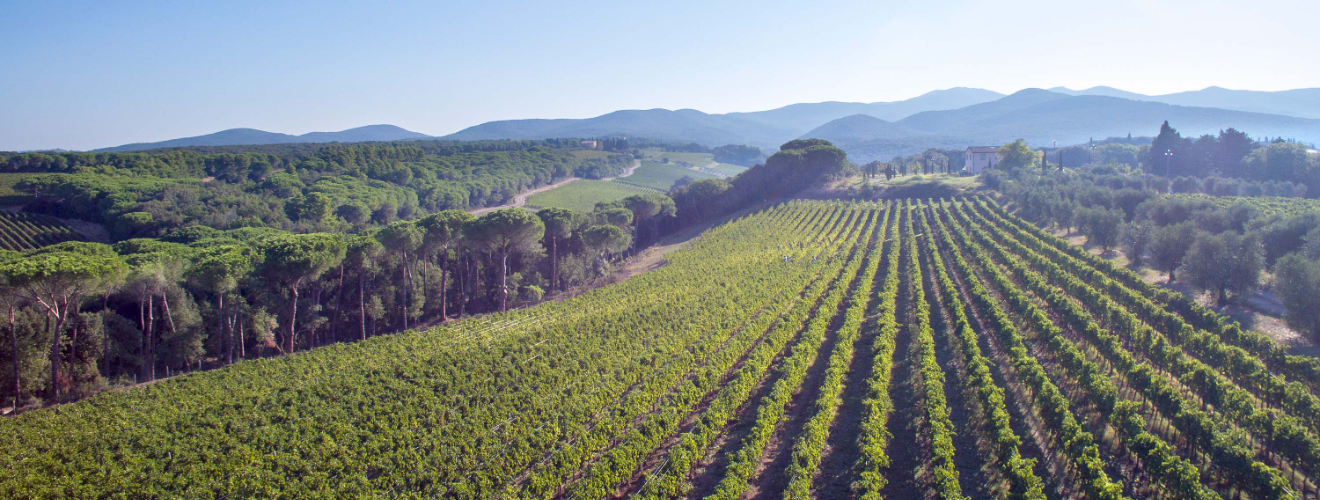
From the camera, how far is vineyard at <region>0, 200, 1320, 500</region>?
14.0m

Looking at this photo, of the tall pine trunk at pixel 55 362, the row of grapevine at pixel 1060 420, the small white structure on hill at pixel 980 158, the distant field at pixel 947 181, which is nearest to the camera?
the row of grapevine at pixel 1060 420

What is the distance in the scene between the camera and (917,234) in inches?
2293

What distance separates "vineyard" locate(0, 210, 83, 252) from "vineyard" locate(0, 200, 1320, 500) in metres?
41.1

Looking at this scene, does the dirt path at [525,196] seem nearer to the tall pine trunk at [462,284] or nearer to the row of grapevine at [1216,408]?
the tall pine trunk at [462,284]

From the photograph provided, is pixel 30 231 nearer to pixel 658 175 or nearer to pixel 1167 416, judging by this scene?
pixel 1167 416

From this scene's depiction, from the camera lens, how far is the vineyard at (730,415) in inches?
552

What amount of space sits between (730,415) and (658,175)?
121 m

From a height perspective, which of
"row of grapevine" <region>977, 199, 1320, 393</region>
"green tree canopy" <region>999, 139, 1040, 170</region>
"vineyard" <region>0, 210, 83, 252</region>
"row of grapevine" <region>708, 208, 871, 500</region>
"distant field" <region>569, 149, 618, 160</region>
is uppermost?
"distant field" <region>569, 149, 618, 160</region>

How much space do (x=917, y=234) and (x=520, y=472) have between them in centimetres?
5340

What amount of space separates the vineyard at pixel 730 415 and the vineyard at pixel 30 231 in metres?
41.1

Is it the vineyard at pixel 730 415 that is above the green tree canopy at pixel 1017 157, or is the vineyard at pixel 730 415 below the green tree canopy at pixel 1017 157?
below

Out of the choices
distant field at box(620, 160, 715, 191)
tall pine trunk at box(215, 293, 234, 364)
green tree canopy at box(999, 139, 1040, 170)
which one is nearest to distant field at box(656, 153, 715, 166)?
distant field at box(620, 160, 715, 191)

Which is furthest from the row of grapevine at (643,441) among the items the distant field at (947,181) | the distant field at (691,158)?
the distant field at (691,158)

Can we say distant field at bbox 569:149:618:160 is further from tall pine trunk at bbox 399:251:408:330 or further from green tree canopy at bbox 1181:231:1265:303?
green tree canopy at bbox 1181:231:1265:303
